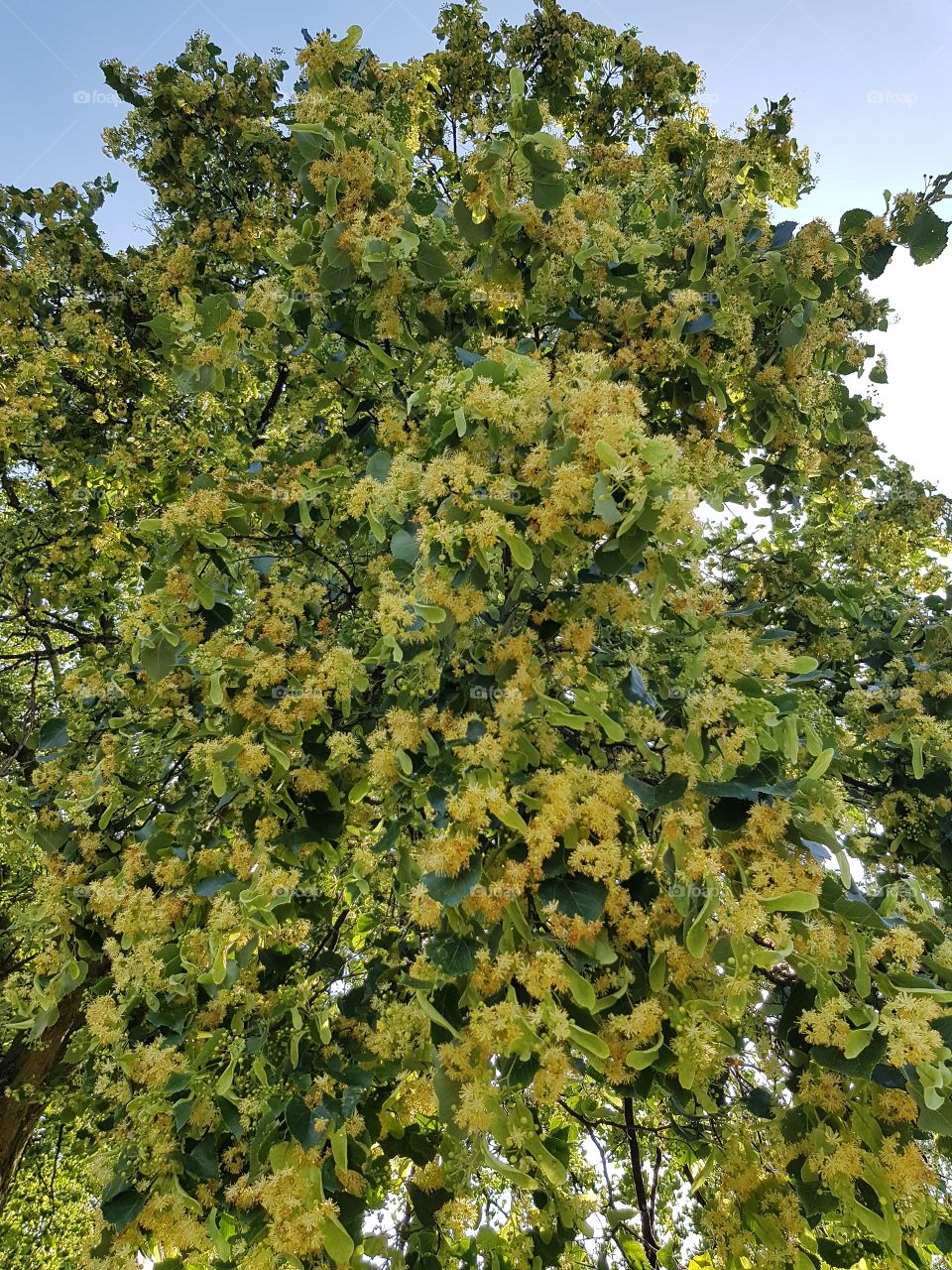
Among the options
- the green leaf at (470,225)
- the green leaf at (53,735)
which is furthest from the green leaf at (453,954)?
the green leaf at (470,225)

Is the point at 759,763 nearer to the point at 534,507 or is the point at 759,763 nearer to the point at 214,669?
the point at 534,507

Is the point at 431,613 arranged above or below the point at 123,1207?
above

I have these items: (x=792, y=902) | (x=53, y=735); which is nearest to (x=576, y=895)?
(x=792, y=902)

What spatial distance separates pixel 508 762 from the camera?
199cm

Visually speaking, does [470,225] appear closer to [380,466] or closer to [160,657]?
[380,466]

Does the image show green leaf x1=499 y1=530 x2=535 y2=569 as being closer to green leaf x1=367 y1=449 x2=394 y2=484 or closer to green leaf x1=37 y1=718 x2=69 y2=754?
green leaf x1=367 y1=449 x2=394 y2=484

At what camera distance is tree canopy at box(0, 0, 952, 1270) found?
1.79 meters

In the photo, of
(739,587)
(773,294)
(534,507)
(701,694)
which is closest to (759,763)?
(701,694)

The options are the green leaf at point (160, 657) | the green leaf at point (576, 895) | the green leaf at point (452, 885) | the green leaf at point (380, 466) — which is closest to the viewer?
the green leaf at point (452, 885)

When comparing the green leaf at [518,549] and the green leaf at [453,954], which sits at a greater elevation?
the green leaf at [518,549]

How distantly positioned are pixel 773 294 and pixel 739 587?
1.48 m

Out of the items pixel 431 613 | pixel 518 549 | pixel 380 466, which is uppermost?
pixel 380 466

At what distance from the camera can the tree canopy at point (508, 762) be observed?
1.79m

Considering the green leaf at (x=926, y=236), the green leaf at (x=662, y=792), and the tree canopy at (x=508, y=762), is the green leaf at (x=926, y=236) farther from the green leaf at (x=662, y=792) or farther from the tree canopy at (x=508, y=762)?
the green leaf at (x=662, y=792)
